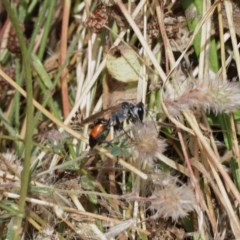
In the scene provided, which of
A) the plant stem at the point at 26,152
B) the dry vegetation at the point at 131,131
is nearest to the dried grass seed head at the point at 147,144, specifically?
the dry vegetation at the point at 131,131

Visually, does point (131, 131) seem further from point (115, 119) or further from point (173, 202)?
point (173, 202)

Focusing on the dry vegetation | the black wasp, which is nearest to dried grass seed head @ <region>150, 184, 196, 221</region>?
the dry vegetation

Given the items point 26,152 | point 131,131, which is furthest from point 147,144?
point 26,152

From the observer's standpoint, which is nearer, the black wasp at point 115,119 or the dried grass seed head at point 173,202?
the dried grass seed head at point 173,202

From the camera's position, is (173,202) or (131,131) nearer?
(173,202)

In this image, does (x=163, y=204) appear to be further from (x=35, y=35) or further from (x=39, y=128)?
(x=35, y=35)

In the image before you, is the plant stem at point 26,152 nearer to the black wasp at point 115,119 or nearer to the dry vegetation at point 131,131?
the dry vegetation at point 131,131

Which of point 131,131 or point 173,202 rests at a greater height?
point 131,131

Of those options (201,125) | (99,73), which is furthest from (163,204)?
(99,73)

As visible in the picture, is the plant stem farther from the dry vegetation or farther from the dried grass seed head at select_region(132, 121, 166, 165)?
the dried grass seed head at select_region(132, 121, 166, 165)
